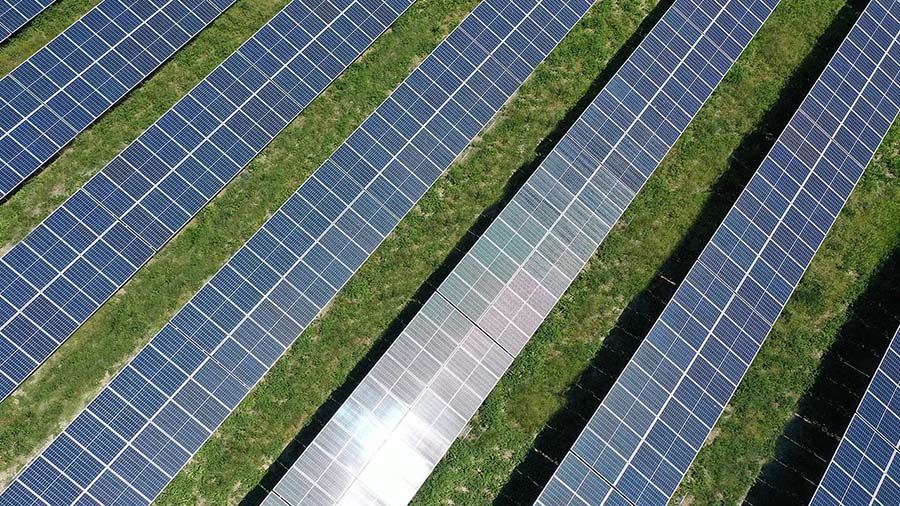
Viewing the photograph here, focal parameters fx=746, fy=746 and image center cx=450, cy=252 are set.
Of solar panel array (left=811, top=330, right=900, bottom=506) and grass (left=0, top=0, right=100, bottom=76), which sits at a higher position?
solar panel array (left=811, top=330, right=900, bottom=506)

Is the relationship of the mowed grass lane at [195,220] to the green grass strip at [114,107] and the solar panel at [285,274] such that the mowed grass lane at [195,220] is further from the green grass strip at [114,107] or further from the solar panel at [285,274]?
the solar panel at [285,274]

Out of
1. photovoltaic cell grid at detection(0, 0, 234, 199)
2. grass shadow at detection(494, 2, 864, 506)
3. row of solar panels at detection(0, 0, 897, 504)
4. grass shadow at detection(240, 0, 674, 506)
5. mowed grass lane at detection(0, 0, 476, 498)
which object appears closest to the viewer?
row of solar panels at detection(0, 0, 897, 504)

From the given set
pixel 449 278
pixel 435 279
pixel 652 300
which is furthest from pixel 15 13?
pixel 652 300

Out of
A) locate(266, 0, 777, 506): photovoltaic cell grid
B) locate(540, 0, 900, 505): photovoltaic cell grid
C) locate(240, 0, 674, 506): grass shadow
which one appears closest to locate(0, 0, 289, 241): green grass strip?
locate(240, 0, 674, 506): grass shadow

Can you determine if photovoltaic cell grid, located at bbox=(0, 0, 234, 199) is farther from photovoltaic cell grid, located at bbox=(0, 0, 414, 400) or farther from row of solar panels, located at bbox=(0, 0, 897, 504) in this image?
row of solar panels, located at bbox=(0, 0, 897, 504)

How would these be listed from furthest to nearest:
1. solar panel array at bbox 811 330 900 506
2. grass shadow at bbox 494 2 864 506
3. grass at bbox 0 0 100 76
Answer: grass at bbox 0 0 100 76 → grass shadow at bbox 494 2 864 506 → solar panel array at bbox 811 330 900 506

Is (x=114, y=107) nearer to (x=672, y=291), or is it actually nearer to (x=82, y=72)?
(x=82, y=72)
